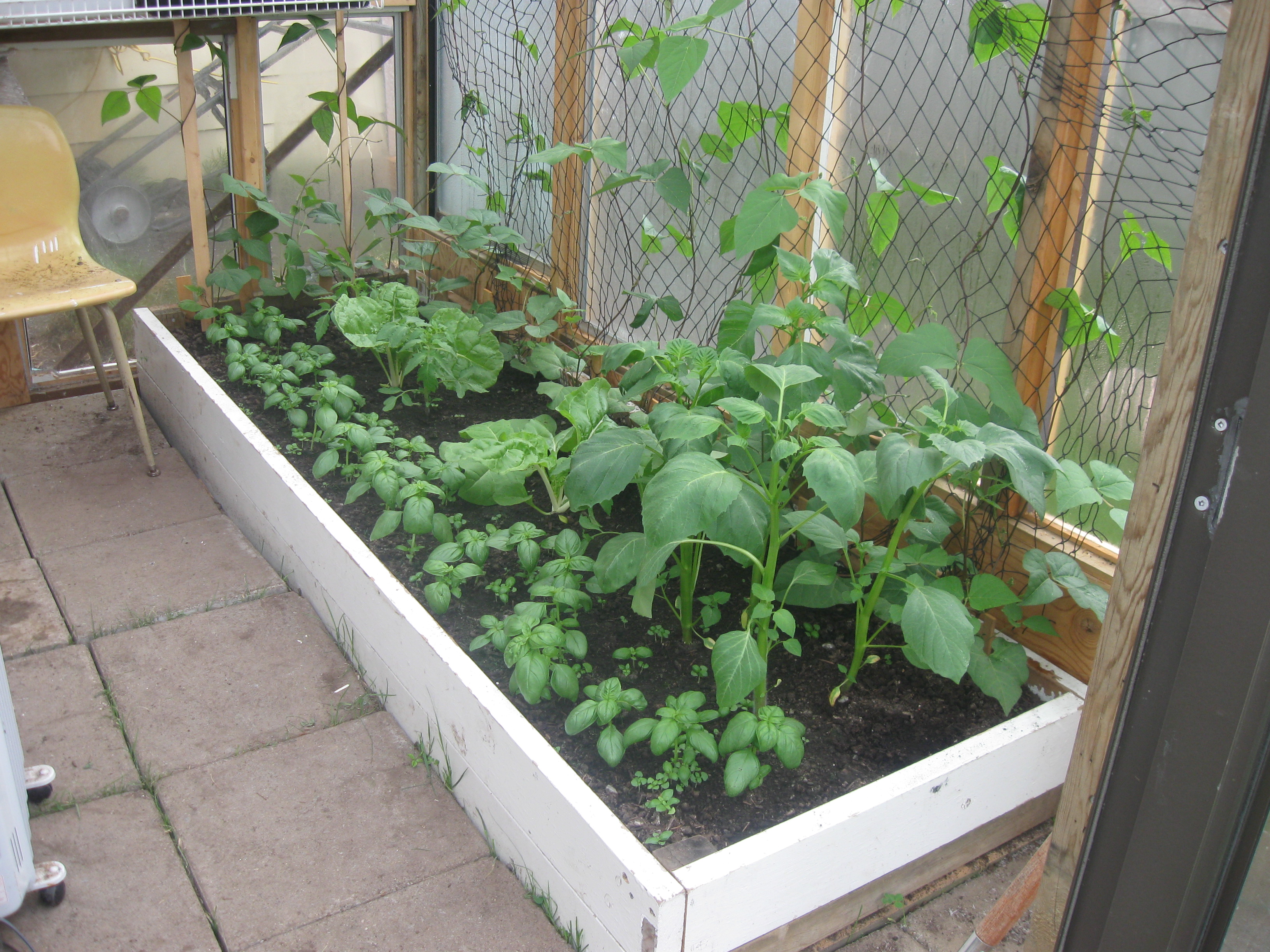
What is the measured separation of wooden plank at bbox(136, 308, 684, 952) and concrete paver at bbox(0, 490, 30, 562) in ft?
1.62

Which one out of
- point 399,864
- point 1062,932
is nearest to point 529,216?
point 399,864

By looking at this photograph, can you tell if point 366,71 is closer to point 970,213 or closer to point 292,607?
point 292,607

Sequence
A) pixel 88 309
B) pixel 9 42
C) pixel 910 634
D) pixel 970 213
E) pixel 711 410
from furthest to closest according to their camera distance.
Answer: pixel 88 309, pixel 9 42, pixel 970 213, pixel 711 410, pixel 910 634

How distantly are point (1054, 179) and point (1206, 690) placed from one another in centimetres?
125

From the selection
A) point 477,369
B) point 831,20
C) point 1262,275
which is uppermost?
point 831,20

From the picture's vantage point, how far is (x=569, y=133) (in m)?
3.04

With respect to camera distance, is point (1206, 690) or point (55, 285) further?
point (55, 285)

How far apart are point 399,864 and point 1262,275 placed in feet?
5.12

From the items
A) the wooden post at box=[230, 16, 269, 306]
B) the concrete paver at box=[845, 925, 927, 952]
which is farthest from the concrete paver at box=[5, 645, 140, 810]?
the wooden post at box=[230, 16, 269, 306]

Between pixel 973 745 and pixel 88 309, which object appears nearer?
pixel 973 745

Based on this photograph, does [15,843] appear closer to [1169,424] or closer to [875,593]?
[875,593]

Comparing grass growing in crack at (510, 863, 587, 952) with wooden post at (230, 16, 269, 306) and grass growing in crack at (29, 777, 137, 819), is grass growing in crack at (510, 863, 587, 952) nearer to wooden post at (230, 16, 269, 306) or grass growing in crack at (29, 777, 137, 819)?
grass growing in crack at (29, 777, 137, 819)

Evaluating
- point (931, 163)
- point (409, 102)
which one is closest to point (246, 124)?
point (409, 102)

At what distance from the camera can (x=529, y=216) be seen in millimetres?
3449
